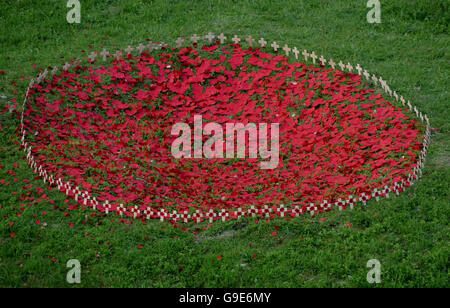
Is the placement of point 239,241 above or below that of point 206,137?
below

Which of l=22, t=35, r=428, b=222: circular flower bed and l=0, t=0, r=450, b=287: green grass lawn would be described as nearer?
l=0, t=0, r=450, b=287: green grass lawn

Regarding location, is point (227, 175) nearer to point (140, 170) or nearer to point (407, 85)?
point (140, 170)

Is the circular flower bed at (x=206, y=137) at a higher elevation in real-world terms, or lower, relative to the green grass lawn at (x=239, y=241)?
higher

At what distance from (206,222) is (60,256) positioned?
2.01 meters

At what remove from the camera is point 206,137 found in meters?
9.39

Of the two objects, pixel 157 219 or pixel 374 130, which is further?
pixel 374 130

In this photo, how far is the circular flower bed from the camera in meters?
7.41

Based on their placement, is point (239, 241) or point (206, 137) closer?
point (239, 241)

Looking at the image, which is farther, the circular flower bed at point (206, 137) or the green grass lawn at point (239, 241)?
the circular flower bed at point (206, 137)

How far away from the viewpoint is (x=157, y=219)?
709 cm

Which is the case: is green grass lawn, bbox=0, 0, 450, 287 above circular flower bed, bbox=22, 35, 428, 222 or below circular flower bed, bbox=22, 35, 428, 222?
below

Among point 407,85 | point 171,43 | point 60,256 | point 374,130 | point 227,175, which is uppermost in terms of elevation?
point 171,43

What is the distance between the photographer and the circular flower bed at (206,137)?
7414 mm

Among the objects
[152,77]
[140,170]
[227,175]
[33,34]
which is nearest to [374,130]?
[227,175]
